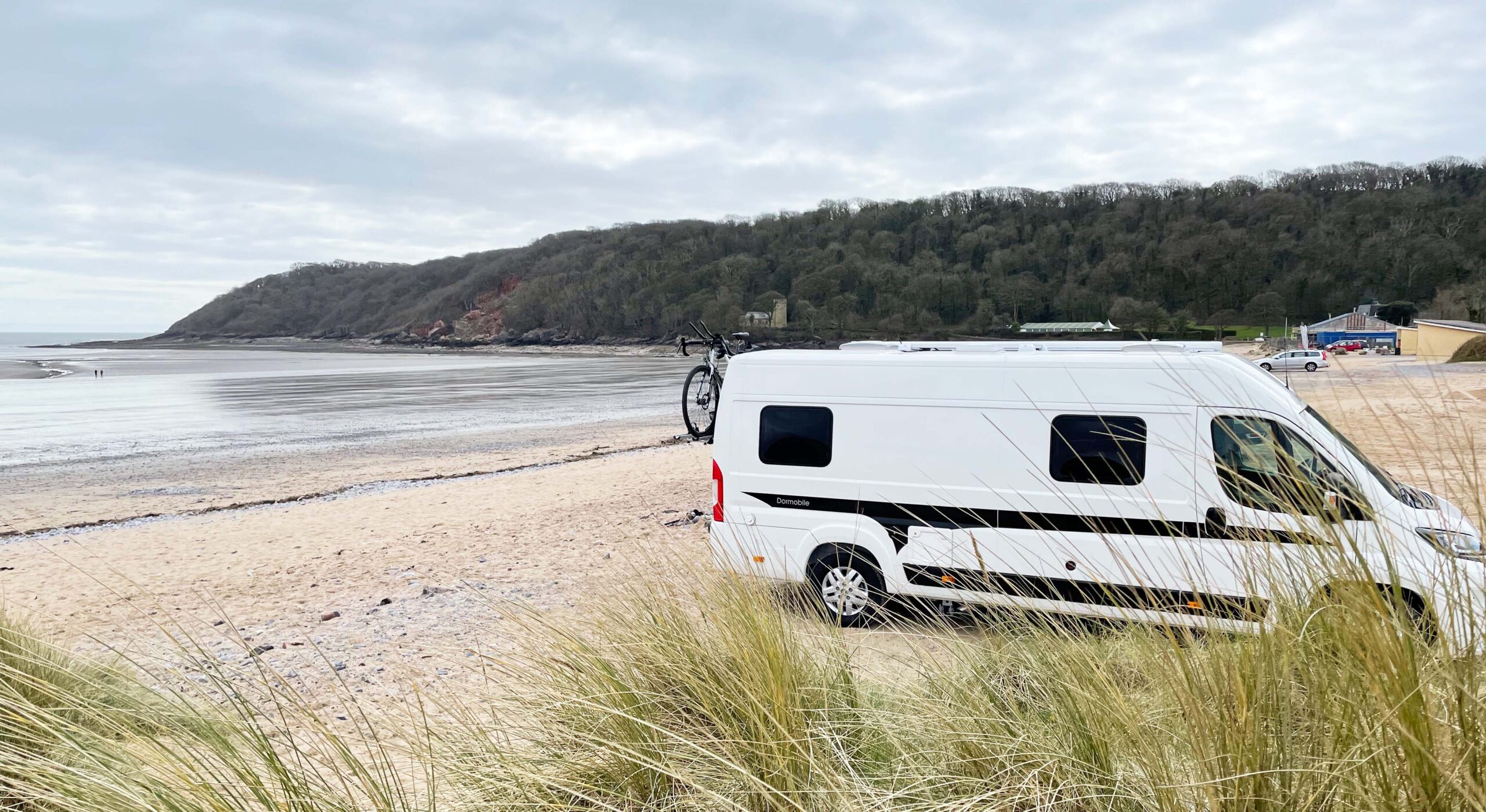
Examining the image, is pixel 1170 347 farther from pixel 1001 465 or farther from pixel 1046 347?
pixel 1001 465

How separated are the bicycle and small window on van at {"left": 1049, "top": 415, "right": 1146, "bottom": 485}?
29.6 ft

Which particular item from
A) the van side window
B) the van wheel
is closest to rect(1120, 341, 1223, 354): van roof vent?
the van side window

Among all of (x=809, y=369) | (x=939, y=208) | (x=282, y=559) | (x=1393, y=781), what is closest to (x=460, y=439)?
(x=282, y=559)

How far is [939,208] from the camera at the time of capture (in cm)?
17150

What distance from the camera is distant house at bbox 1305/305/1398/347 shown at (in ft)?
246

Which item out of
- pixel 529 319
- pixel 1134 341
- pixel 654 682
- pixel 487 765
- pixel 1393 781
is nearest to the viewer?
pixel 1393 781

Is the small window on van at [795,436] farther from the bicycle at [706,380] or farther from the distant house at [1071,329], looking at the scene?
the distant house at [1071,329]

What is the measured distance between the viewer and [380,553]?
9.88 m

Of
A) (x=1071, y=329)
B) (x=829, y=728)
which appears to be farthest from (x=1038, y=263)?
(x=829, y=728)

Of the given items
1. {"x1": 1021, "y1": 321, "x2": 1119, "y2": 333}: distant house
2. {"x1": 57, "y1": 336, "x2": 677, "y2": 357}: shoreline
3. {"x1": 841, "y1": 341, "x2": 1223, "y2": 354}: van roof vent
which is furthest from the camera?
{"x1": 57, "y1": 336, "x2": 677, "y2": 357}: shoreline

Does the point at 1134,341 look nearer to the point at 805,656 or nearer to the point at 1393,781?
the point at 805,656

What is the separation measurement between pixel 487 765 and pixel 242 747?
90cm

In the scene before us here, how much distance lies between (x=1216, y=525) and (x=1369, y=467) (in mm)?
857

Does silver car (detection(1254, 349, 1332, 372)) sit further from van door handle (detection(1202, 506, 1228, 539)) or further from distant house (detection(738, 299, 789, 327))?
distant house (detection(738, 299, 789, 327))
